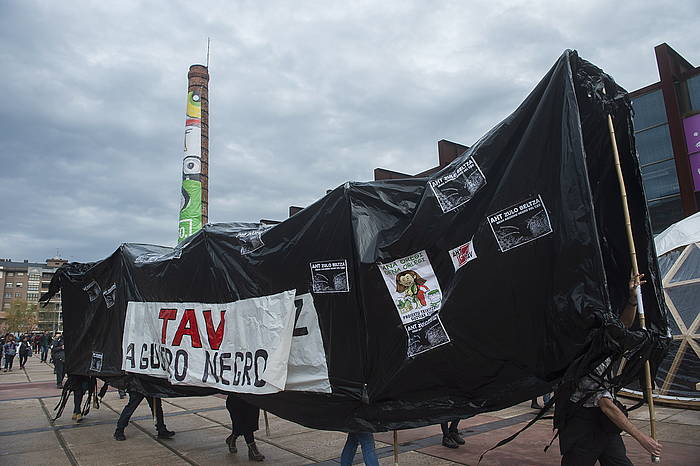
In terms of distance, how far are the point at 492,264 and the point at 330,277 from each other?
1545 mm

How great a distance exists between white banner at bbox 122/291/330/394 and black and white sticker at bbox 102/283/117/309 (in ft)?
3.43

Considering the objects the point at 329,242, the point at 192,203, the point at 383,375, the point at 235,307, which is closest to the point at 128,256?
the point at 235,307

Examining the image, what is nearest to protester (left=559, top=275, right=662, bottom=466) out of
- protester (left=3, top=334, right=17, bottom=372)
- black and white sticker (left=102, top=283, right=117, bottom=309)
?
black and white sticker (left=102, top=283, right=117, bottom=309)

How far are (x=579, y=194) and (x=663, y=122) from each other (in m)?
17.4

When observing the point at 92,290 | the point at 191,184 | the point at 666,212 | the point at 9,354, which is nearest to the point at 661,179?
the point at 666,212

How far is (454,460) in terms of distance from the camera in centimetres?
582

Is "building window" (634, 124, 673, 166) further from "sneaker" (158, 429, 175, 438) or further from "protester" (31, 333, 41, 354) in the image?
"protester" (31, 333, 41, 354)

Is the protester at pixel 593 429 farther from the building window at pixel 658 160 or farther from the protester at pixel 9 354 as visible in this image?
the protester at pixel 9 354

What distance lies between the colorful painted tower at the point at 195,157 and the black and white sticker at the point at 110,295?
1333 inches

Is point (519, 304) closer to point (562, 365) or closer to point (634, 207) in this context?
point (562, 365)

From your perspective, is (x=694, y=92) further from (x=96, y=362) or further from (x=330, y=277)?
(x=96, y=362)

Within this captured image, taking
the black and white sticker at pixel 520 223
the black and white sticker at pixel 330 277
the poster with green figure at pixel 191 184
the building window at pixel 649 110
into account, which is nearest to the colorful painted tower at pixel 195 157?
the poster with green figure at pixel 191 184

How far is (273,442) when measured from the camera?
7043 millimetres

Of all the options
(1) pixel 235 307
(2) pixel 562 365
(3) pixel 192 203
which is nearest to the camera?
(2) pixel 562 365
